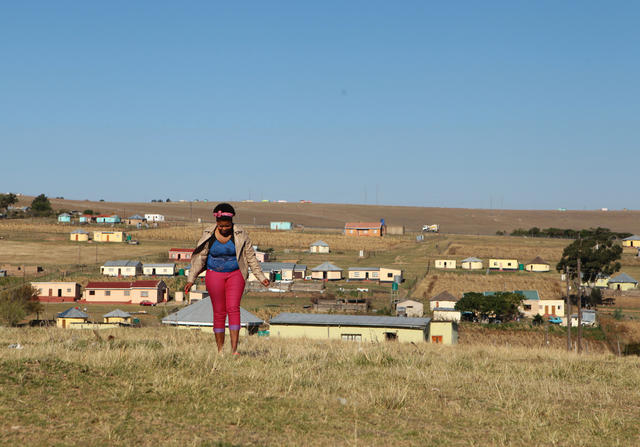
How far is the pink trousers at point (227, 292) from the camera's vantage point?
1119cm

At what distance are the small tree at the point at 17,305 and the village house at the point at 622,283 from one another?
62923 mm

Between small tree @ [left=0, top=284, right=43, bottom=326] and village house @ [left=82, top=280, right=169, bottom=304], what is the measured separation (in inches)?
344

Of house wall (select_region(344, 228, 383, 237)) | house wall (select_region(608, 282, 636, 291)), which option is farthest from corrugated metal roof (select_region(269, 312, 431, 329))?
house wall (select_region(344, 228, 383, 237))

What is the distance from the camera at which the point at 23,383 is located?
7.65 m

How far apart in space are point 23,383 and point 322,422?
11.4ft

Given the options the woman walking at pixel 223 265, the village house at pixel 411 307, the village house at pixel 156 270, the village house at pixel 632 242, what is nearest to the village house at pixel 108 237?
the village house at pixel 156 270

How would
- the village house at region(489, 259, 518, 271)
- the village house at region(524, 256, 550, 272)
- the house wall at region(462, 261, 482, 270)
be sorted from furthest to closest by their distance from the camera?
the village house at region(489, 259, 518, 271)
the village house at region(524, 256, 550, 272)
the house wall at region(462, 261, 482, 270)

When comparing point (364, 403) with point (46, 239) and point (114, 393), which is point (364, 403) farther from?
point (46, 239)

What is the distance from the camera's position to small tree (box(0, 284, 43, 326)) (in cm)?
4400

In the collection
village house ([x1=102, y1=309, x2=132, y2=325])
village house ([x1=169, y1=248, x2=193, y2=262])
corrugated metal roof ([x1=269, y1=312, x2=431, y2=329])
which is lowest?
village house ([x1=102, y1=309, x2=132, y2=325])

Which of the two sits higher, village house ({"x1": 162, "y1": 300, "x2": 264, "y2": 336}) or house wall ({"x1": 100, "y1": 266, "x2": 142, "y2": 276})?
village house ({"x1": 162, "y1": 300, "x2": 264, "y2": 336})

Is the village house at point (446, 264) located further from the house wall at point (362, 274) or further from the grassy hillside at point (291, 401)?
the grassy hillside at point (291, 401)

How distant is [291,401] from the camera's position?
7.69 metres

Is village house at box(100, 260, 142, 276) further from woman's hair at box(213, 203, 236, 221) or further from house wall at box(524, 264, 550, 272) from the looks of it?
woman's hair at box(213, 203, 236, 221)
